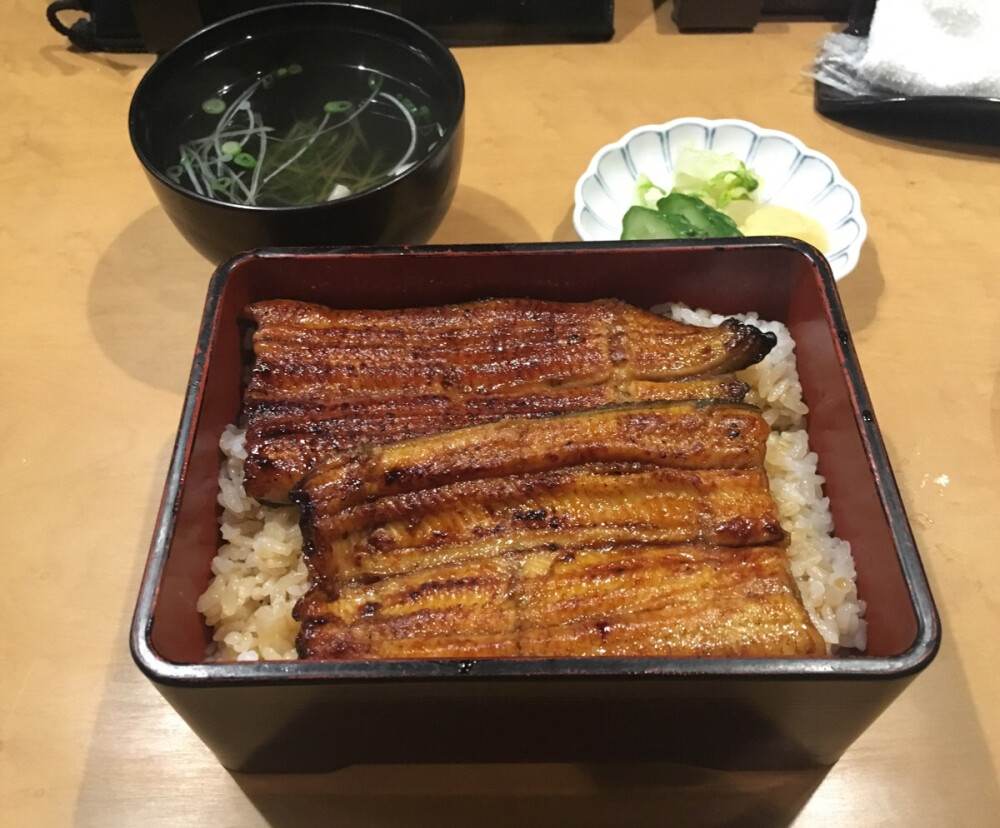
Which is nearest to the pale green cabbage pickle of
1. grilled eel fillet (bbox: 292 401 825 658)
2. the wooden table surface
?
the wooden table surface

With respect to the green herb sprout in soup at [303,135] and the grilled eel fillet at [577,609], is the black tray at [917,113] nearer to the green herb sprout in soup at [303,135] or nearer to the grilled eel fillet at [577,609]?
the green herb sprout in soup at [303,135]

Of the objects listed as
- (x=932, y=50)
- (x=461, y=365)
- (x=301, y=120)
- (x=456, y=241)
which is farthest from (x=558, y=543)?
(x=932, y=50)

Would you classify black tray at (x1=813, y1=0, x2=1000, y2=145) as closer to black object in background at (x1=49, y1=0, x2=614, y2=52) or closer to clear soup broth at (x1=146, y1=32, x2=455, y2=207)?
black object in background at (x1=49, y1=0, x2=614, y2=52)

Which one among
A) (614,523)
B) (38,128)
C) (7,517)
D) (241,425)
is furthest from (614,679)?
(38,128)

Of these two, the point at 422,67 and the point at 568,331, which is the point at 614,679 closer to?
the point at 568,331

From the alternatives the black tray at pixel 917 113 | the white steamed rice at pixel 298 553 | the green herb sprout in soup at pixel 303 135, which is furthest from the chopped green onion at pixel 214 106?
the black tray at pixel 917 113

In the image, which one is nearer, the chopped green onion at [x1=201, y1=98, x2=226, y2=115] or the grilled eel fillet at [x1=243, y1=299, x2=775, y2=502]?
the grilled eel fillet at [x1=243, y1=299, x2=775, y2=502]
